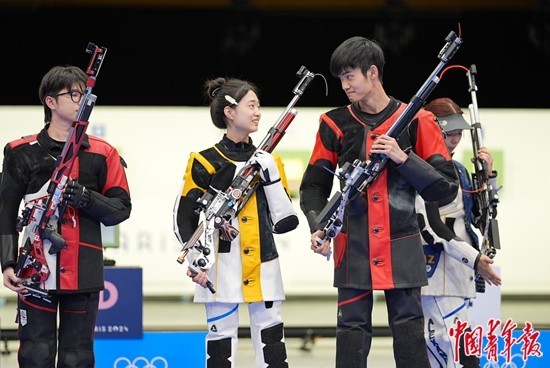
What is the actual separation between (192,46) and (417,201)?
396 centimetres

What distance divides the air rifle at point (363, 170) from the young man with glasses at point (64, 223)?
954 millimetres

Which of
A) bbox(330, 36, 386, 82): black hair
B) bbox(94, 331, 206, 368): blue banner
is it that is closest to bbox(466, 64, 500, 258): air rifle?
bbox(330, 36, 386, 82): black hair

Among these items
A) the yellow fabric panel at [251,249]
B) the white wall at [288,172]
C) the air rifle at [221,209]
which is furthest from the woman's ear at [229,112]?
the white wall at [288,172]

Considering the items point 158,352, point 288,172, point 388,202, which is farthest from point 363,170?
point 288,172

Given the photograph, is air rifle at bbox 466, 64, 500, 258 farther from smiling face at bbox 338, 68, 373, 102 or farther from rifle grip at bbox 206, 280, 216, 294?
rifle grip at bbox 206, 280, 216, 294

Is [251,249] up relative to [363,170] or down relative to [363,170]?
down

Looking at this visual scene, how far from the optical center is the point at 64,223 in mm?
4668

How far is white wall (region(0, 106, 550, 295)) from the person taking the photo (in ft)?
25.5

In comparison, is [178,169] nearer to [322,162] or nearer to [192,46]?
[192,46]

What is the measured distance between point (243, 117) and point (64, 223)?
95 centimetres

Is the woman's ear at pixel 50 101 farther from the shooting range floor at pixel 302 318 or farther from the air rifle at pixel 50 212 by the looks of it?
the shooting range floor at pixel 302 318

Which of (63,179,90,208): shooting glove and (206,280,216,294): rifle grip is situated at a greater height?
(63,179,90,208): shooting glove

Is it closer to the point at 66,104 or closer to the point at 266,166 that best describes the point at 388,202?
the point at 266,166

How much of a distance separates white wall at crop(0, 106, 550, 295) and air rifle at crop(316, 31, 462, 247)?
3.38 m
